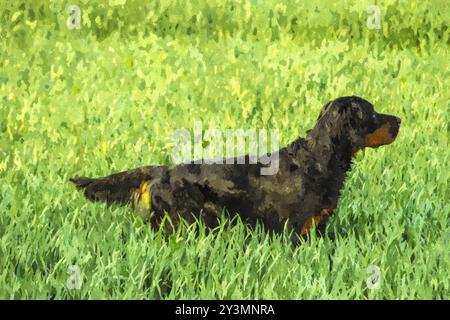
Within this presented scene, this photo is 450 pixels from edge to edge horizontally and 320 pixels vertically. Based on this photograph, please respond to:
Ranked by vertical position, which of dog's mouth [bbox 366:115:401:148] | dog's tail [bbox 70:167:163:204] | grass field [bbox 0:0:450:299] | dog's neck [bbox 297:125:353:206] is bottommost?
grass field [bbox 0:0:450:299]

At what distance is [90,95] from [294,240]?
13.1 ft

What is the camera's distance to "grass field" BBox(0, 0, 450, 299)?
3.93 m

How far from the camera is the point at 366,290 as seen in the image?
12.8 feet

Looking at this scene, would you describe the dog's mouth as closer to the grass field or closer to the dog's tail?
the grass field

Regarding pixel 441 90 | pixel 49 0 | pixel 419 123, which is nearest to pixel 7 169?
pixel 419 123

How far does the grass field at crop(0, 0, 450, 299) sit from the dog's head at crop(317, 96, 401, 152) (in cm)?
50

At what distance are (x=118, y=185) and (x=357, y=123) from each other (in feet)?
4.29

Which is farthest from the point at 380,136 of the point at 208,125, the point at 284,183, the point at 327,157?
the point at 208,125

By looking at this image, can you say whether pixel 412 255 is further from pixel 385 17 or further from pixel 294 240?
pixel 385 17

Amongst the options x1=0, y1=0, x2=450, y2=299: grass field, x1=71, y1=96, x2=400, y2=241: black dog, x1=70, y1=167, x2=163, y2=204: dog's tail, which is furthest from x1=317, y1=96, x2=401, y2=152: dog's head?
x1=70, y1=167, x2=163, y2=204: dog's tail

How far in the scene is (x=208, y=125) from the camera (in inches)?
265

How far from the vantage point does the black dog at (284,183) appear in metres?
4.21

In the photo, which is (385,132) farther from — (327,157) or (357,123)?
(327,157)

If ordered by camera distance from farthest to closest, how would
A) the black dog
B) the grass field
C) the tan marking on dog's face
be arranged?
the tan marking on dog's face → the black dog → the grass field
